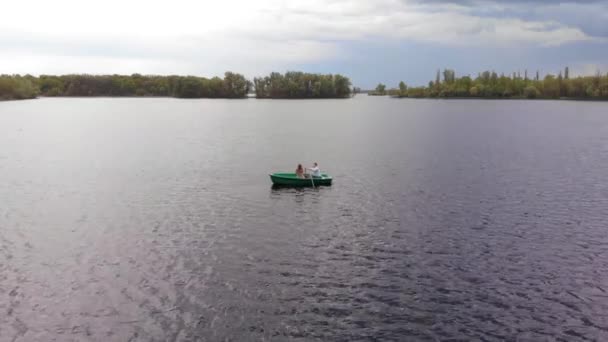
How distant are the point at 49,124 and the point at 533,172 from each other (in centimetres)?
14201

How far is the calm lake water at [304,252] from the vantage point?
26969 millimetres

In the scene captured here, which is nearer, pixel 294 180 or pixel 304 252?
pixel 304 252

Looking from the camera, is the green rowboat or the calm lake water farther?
the green rowboat

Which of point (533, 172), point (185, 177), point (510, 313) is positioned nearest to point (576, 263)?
point (510, 313)

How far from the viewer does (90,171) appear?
238ft

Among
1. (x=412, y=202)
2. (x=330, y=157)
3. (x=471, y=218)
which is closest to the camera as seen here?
(x=471, y=218)

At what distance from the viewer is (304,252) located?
3734 centimetres

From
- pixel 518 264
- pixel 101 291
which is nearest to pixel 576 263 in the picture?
pixel 518 264

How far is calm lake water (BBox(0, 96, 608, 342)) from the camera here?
1062 inches

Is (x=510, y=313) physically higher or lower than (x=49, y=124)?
lower

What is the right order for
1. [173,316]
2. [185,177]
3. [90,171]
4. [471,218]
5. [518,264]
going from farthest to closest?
[90,171] → [185,177] → [471,218] → [518,264] → [173,316]

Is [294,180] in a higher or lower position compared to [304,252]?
higher

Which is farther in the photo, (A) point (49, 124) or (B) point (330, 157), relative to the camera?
(A) point (49, 124)

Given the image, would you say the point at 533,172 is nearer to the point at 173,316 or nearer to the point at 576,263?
the point at 576,263
